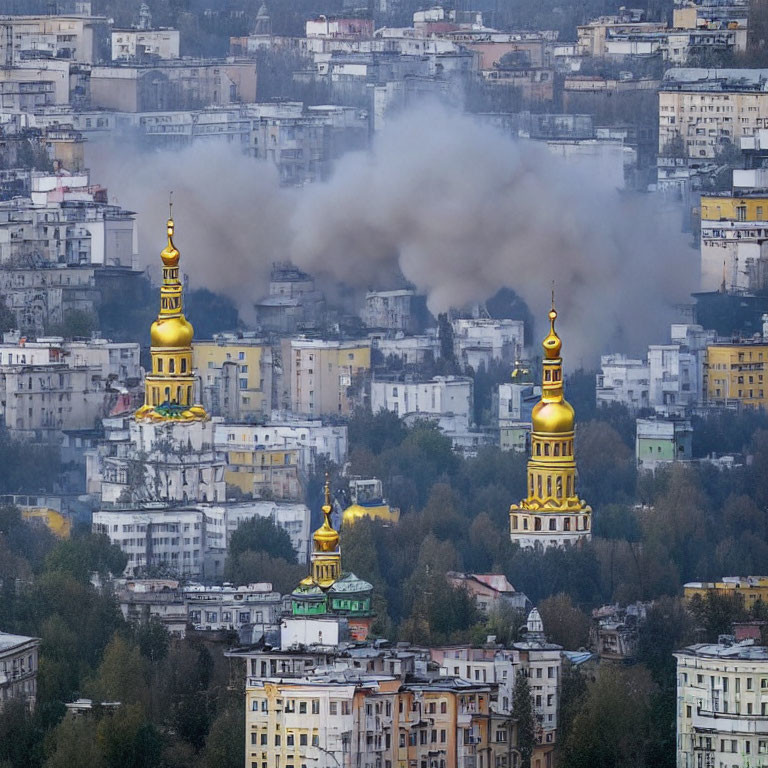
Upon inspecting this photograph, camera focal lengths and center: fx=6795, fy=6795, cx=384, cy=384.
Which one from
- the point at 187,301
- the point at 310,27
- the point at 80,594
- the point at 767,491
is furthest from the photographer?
the point at 310,27

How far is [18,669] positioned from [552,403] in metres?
19.1

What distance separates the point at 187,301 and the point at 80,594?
3102 cm

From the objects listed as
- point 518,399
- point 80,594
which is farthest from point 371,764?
point 518,399

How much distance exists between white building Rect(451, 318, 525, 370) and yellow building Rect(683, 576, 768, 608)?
22841mm

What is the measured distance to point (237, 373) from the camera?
111062mm

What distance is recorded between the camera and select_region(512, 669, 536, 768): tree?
7781 centimetres

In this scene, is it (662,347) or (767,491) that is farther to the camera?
(662,347)

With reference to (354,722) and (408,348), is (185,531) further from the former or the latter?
(354,722)

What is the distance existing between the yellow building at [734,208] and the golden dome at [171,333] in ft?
72.1

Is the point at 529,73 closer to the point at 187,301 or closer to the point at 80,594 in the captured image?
the point at 187,301

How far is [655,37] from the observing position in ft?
459

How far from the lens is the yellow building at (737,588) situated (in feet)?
292

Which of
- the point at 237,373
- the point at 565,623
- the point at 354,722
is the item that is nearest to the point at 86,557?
the point at 565,623

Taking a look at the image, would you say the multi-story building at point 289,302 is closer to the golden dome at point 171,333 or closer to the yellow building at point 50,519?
the golden dome at point 171,333
